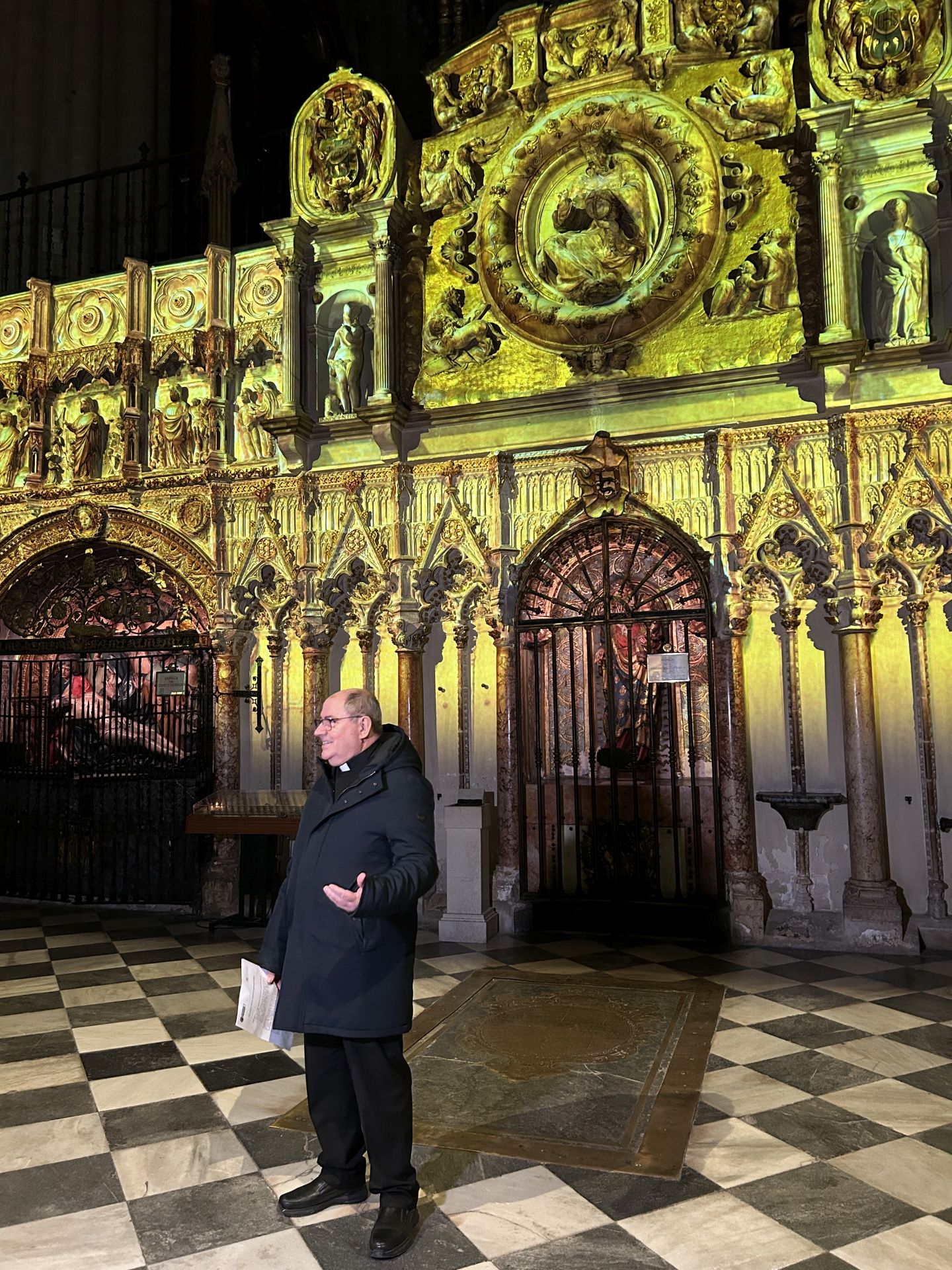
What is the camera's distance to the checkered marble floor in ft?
9.99

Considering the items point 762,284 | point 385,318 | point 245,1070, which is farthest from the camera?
point 385,318

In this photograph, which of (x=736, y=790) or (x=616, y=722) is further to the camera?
(x=616, y=722)

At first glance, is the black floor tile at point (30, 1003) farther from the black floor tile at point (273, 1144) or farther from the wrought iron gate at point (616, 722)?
the wrought iron gate at point (616, 722)

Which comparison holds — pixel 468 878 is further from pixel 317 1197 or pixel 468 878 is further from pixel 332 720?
pixel 332 720

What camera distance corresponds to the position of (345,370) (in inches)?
361

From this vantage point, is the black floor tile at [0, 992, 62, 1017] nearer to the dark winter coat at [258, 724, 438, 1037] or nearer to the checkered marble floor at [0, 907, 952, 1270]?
the checkered marble floor at [0, 907, 952, 1270]

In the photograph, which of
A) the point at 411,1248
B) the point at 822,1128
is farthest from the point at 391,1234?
the point at 822,1128

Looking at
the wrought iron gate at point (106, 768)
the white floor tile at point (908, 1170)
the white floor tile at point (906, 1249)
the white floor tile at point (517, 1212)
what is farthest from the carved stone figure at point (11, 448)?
the white floor tile at point (906, 1249)

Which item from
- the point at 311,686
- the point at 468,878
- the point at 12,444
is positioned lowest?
the point at 468,878

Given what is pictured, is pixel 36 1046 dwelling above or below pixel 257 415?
below

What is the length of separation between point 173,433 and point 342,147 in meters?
3.31

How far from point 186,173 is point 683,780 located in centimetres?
1056

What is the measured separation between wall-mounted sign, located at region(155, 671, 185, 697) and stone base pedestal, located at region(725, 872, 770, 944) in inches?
218

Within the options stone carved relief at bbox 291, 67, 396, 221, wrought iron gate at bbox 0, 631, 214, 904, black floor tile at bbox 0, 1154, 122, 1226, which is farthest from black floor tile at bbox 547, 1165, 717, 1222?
stone carved relief at bbox 291, 67, 396, 221
